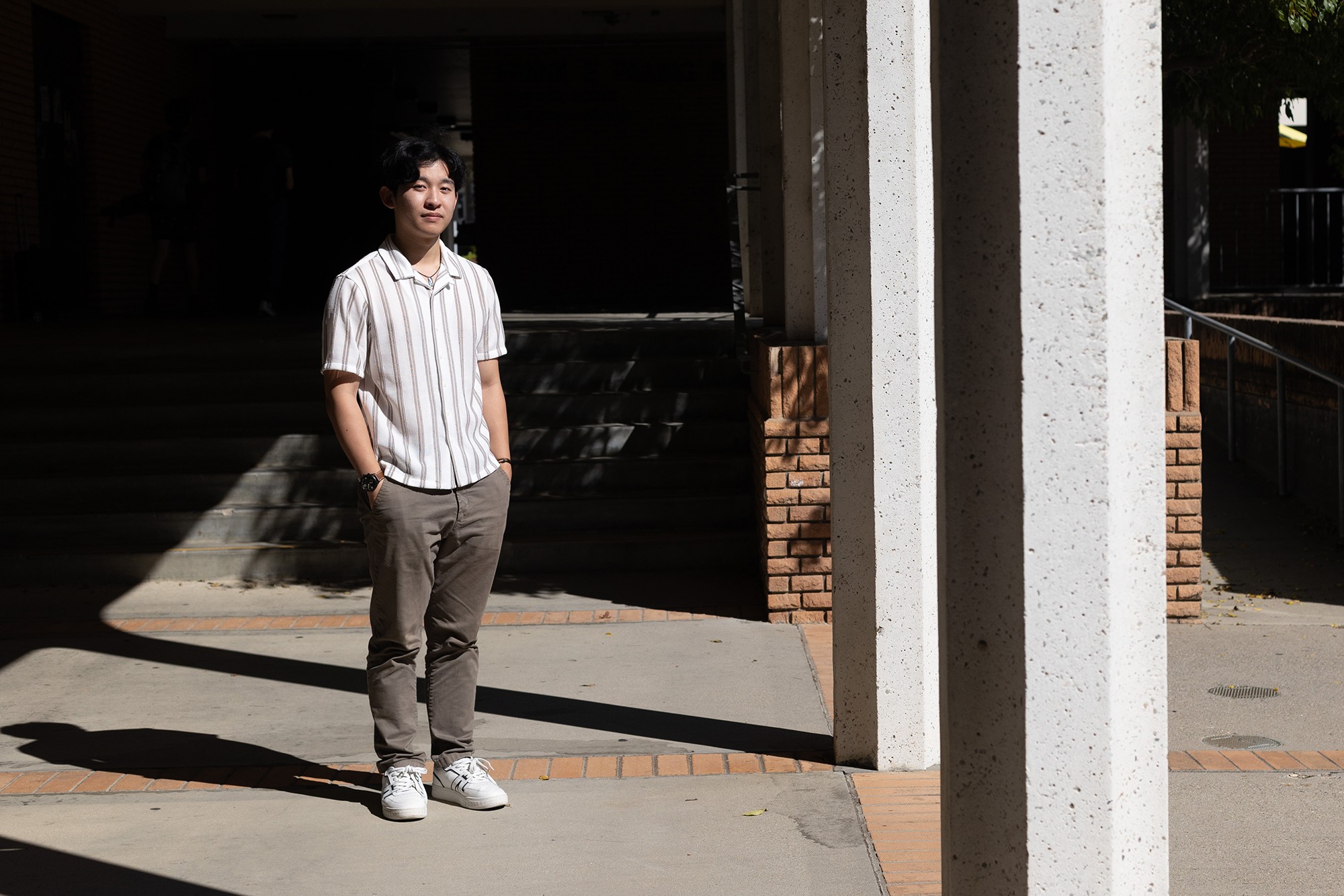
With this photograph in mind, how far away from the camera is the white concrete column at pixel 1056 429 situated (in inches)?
88.5

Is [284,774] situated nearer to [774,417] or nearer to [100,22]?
[774,417]

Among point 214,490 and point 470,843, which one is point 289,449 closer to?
point 214,490

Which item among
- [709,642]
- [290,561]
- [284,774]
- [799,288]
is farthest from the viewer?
[290,561]

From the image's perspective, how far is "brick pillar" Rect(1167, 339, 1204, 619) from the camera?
700cm

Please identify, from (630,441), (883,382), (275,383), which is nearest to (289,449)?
(275,383)

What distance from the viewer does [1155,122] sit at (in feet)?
7.55

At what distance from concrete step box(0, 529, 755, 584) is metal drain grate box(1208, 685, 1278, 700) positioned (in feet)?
10.2

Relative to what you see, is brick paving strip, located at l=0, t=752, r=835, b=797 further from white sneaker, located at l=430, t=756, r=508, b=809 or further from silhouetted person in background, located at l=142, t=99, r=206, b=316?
silhouetted person in background, located at l=142, t=99, r=206, b=316

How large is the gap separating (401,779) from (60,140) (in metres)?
12.8

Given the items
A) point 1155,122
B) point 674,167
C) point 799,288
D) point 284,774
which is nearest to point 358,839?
point 284,774

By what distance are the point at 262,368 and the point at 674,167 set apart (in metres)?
9.42

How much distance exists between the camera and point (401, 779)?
14.5 feet

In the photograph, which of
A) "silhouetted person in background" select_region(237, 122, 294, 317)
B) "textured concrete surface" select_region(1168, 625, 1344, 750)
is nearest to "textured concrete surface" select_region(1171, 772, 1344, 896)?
"textured concrete surface" select_region(1168, 625, 1344, 750)

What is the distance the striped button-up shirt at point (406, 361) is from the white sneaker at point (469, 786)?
0.93 metres
